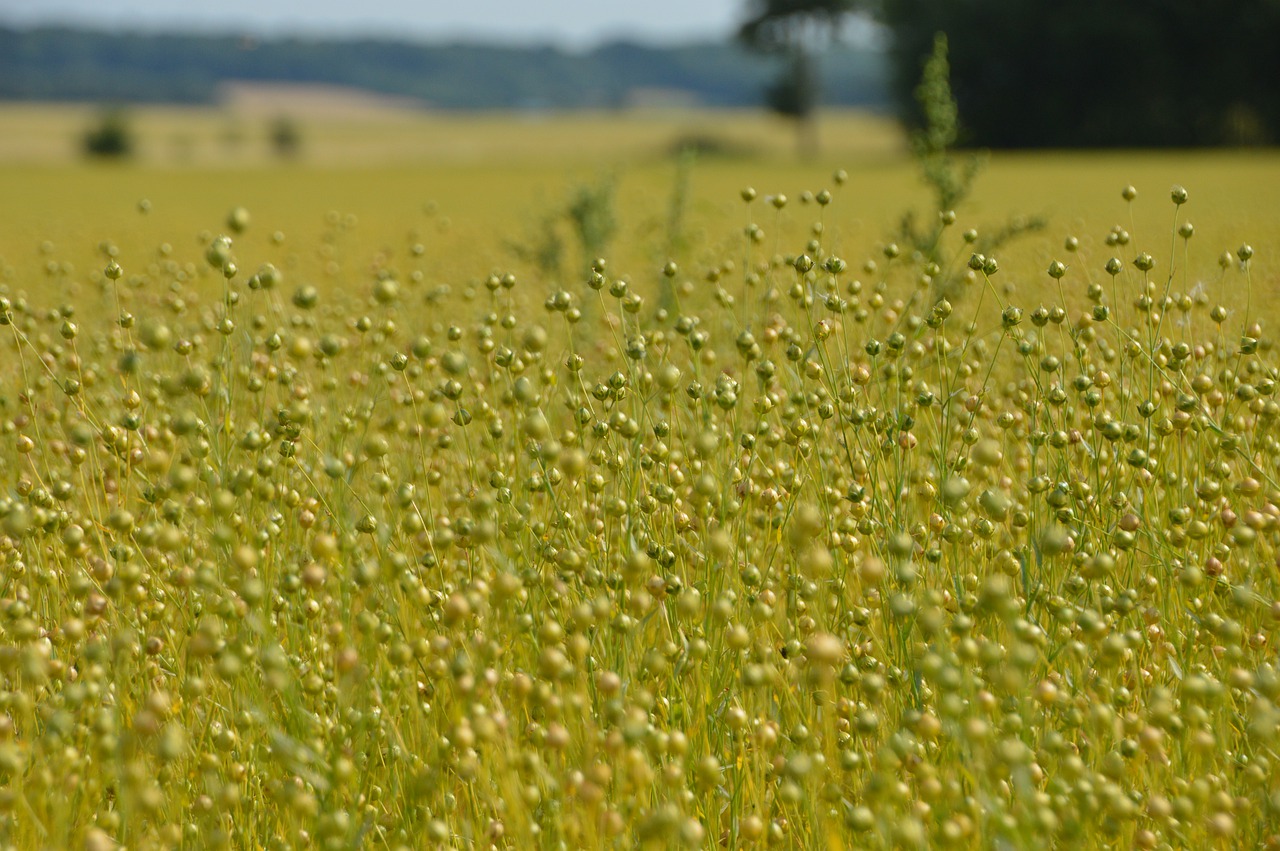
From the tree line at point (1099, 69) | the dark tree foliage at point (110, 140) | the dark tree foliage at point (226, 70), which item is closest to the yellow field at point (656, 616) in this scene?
the tree line at point (1099, 69)

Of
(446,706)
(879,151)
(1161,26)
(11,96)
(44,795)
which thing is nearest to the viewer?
(44,795)

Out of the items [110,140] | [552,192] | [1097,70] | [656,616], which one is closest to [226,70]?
[110,140]

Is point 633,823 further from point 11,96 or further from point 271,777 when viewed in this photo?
point 11,96

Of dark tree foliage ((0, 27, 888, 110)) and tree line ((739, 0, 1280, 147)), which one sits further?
dark tree foliage ((0, 27, 888, 110))

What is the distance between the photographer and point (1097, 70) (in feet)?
142

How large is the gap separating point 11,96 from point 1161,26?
101 metres

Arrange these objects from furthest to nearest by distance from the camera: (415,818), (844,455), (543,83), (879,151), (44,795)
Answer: (543,83), (879,151), (844,455), (415,818), (44,795)

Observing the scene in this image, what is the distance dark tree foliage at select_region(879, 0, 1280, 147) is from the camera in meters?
41.4

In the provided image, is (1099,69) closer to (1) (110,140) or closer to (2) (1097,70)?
(2) (1097,70)

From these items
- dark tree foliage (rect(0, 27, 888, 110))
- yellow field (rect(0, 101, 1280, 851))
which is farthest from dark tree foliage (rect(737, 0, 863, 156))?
dark tree foliage (rect(0, 27, 888, 110))

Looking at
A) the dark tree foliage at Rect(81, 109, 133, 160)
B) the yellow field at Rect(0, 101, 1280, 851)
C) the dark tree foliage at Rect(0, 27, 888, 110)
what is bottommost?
the yellow field at Rect(0, 101, 1280, 851)

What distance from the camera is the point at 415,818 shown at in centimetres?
222

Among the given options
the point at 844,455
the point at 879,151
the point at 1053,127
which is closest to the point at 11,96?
the point at 879,151

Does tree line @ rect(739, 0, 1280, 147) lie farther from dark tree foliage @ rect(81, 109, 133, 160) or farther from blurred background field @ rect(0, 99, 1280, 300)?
dark tree foliage @ rect(81, 109, 133, 160)
